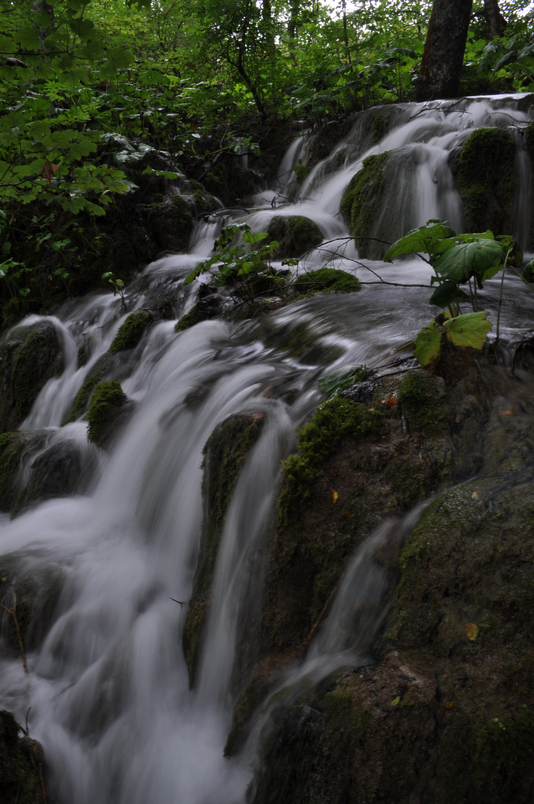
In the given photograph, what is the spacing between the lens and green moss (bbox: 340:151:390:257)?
5879mm

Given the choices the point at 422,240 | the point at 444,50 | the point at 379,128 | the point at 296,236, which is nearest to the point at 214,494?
the point at 422,240

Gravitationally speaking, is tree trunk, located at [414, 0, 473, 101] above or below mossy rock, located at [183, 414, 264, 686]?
above

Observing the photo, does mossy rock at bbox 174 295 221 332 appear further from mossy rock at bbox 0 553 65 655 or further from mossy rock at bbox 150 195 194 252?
mossy rock at bbox 150 195 194 252

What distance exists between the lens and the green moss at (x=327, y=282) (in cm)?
458

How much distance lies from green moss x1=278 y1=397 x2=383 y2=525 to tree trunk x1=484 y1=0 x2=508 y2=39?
508 inches

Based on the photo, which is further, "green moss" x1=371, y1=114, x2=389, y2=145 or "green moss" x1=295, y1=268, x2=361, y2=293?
"green moss" x1=371, y1=114, x2=389, y2=145

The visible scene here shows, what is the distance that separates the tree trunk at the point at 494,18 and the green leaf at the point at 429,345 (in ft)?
41.5

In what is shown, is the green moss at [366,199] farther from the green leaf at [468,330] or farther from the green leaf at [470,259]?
the green leaf at [468,330]

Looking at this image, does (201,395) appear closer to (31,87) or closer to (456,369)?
(456,369)

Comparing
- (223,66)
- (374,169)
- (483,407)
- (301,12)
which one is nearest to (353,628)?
(483,407)

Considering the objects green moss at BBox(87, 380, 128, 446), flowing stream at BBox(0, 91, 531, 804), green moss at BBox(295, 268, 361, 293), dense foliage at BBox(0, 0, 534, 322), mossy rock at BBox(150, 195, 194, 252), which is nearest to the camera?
flowing stream at BBox(0, 91, 531, 804)

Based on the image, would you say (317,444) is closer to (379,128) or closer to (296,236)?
(296,236)

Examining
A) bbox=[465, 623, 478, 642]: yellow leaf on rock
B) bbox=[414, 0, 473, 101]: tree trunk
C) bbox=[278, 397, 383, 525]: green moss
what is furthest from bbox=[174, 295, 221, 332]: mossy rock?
bbox=[414, 0, 473, 101]: tree trunk

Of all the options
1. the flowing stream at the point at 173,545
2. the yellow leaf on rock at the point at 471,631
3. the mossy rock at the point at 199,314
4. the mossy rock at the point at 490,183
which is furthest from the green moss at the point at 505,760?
the mossy rock at the point at 490,183
